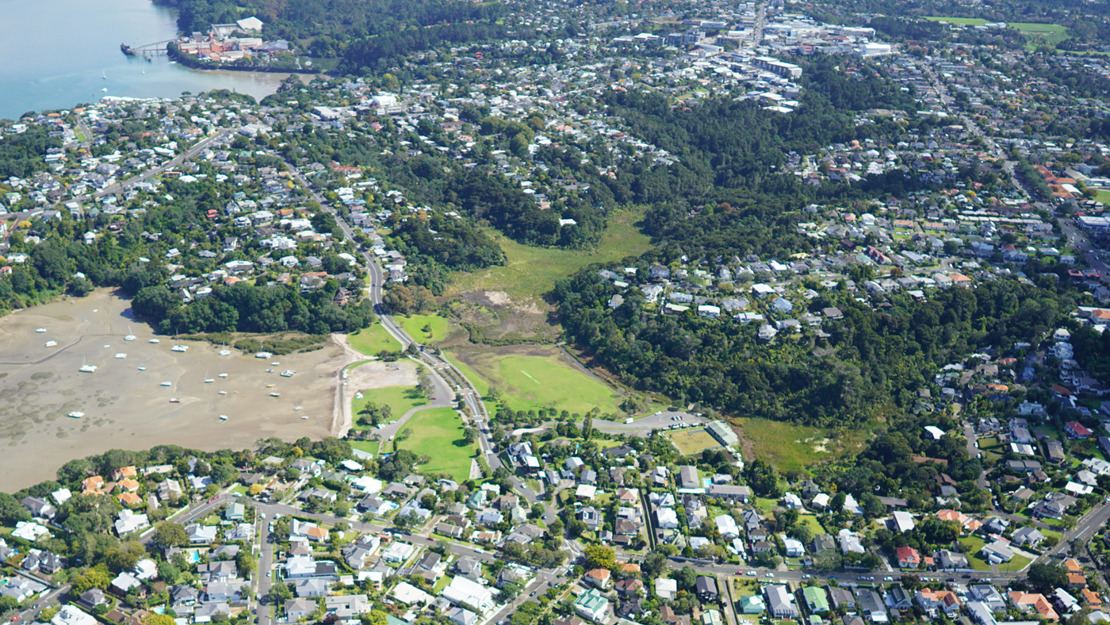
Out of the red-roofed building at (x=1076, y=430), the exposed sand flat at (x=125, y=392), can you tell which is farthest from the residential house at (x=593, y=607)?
the red-roofed building at (x=1076, y=430)

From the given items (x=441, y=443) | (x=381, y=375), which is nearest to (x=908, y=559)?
(x=441, y=443)

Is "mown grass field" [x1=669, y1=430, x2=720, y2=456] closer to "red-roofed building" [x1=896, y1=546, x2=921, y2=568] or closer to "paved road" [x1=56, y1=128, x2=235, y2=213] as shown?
"red-roofed building" [x1=896, y1=546, x2=921, y2=568]

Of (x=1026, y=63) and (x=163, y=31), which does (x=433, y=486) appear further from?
(x=163, y=31)

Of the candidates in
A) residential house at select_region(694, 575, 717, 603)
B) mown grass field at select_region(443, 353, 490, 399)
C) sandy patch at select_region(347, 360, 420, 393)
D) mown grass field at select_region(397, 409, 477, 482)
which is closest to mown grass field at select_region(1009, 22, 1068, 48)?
mown grass field at select_region(443, 353, 490, 399)

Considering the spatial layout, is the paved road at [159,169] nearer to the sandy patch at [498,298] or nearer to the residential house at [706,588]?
the sandy patch at [498,298]

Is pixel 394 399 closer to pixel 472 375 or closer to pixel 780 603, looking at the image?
pixel 472 375
